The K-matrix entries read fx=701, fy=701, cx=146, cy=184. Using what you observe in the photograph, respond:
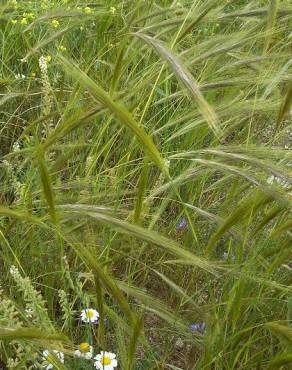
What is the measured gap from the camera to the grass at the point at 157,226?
104 cm

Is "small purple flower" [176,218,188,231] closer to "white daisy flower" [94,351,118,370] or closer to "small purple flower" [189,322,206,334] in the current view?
"small purple flower" [189,322,206,334]

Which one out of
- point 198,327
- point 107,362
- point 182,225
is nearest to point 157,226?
point 182,225

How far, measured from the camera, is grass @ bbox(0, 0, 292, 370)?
1044 mm

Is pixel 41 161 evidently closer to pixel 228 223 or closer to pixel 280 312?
pixel 228 223

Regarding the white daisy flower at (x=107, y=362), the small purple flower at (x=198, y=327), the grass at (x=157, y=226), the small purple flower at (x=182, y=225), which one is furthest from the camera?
the small purple flower at (x=182, y=225)

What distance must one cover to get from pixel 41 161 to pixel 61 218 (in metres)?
0.21

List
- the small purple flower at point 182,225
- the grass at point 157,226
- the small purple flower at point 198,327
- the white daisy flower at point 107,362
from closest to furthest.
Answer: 1. the grass at point 157,226
2. the white daisy flower at point 107,362
3. the small purple flower at point 198,327
4. the small purple flower at point 182,225

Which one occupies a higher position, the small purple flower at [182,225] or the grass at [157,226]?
the grass at [157,226]

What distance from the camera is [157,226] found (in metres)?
1.55

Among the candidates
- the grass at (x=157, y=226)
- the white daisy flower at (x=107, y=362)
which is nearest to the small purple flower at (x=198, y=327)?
the grass at (x=157, y=226)

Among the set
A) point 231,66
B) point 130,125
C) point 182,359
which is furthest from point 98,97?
point 182,359

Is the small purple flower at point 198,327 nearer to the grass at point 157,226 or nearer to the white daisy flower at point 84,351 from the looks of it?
the grass at point 157,226

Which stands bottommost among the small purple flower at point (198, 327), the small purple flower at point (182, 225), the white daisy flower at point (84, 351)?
the small purple flower at point (198, 327)

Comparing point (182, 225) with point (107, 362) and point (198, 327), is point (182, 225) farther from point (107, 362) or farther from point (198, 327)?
point (107, 362)
